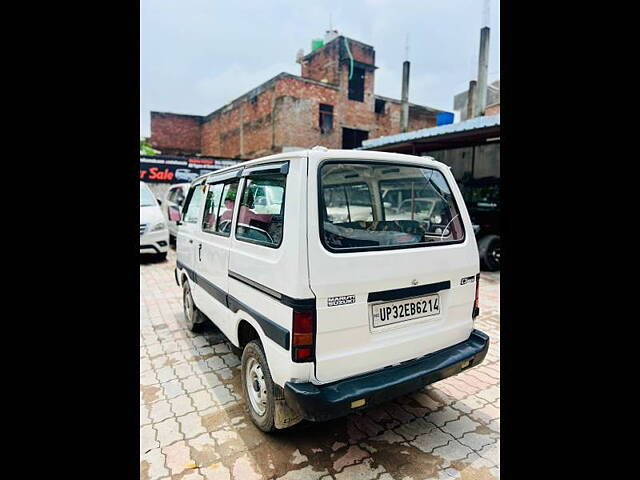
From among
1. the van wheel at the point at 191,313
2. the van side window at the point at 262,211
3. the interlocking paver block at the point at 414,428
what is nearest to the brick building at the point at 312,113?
the van wheel at the point at 191,313

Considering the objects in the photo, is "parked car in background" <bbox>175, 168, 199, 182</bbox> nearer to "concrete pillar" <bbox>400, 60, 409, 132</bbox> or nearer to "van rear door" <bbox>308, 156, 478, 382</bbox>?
"concrete pillar" <bbox>400, 60, 409, 132</bbox>

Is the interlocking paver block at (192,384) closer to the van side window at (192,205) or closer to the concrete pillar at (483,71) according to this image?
the van side window at (192,205)

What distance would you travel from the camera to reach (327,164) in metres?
2.33

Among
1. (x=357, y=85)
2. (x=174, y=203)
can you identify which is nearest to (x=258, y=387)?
(x=174, y=203)

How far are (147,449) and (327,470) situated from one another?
48.3 inches

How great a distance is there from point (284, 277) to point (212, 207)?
1.79 metres

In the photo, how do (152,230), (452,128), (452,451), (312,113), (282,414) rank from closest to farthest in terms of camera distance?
(282,414)
(452,451)
(152,230)
(452,128)
(312,113)

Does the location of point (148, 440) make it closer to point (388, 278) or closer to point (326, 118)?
point (388, 278)

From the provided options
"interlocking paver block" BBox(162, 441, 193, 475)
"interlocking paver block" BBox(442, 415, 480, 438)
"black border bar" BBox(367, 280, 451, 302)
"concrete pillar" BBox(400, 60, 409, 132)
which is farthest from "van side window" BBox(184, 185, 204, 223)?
"concrete pillar" BBox(400, 60, 409, 132)

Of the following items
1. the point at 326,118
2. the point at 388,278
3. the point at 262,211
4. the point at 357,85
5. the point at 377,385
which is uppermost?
the point at 357,85

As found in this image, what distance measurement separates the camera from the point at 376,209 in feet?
11.3

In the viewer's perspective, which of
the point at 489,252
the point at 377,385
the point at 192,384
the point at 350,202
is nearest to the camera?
the point at 377,385
